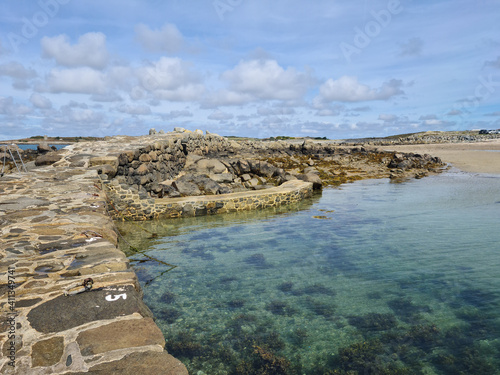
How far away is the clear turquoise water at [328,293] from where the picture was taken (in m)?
4.64

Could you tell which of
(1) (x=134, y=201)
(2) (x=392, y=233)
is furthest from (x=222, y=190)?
(2) (x=392, y=233)

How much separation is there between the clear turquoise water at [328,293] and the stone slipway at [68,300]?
169 cm

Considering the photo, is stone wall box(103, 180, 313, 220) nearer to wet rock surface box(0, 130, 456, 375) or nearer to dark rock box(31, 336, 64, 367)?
wet rock surface box(0, 130, 456, 375)

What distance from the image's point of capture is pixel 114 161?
14336mm

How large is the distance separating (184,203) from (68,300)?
10468 mm

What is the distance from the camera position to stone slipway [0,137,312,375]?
2.79 m

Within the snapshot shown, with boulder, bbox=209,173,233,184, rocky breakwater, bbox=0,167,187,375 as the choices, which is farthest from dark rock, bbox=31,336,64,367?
boulder, bbox=209,173,233,184

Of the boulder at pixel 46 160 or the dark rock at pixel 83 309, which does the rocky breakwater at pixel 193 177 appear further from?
the dark rock at pixel 83 309

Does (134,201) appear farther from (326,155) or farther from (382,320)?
(326,155)

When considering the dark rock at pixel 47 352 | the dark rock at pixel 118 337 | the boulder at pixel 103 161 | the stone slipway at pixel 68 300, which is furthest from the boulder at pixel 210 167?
the dark rock at pixel 47 352

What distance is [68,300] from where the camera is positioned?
365cm

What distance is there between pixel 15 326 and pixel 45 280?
106cm

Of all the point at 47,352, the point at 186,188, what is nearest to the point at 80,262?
the point at 47,352

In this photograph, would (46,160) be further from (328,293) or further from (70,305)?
(328,293)
